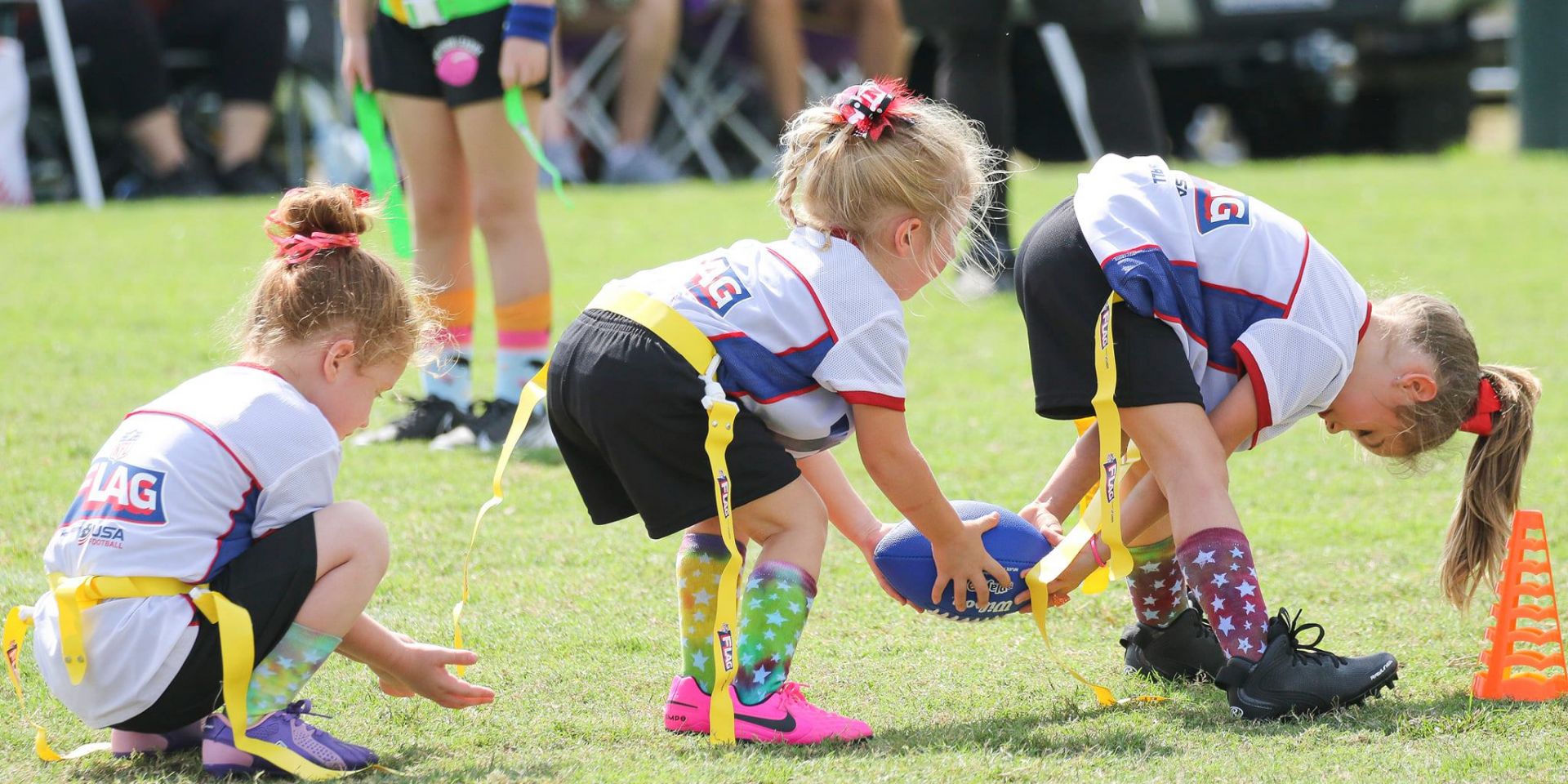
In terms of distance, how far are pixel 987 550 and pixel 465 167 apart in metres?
2.26

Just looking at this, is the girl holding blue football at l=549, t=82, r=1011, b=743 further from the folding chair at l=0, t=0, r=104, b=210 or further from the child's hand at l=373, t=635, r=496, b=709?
the folding chair at l=0, t=0, r=104, b=210

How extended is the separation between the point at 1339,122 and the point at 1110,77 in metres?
6.33

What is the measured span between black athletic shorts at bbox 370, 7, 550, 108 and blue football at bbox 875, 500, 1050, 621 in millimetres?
1990

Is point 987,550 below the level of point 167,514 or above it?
below

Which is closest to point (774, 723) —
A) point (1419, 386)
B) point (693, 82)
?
point (1419, 386)

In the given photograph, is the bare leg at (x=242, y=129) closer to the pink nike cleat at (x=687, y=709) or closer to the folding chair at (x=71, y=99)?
the folding chair at (x=71, y=99)

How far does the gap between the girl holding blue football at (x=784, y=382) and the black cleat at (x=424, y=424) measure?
74.8 inches

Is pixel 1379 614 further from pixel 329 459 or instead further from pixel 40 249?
pixel 40 249

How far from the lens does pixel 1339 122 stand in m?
11.4

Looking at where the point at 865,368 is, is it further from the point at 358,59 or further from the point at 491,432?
the point at 358,59

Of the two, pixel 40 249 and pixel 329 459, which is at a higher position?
pixel 329 459

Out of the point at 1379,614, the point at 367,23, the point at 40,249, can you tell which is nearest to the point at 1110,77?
the point at 367,23

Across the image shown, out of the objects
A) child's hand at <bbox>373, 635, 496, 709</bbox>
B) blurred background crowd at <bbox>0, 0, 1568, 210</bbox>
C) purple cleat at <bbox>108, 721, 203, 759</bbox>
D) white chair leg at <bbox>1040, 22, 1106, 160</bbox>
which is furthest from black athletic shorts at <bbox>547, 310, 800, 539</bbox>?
white chair leg at <bbox>1040, 22, 1106, 160</bbox>

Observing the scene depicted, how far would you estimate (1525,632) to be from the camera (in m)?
2.66
